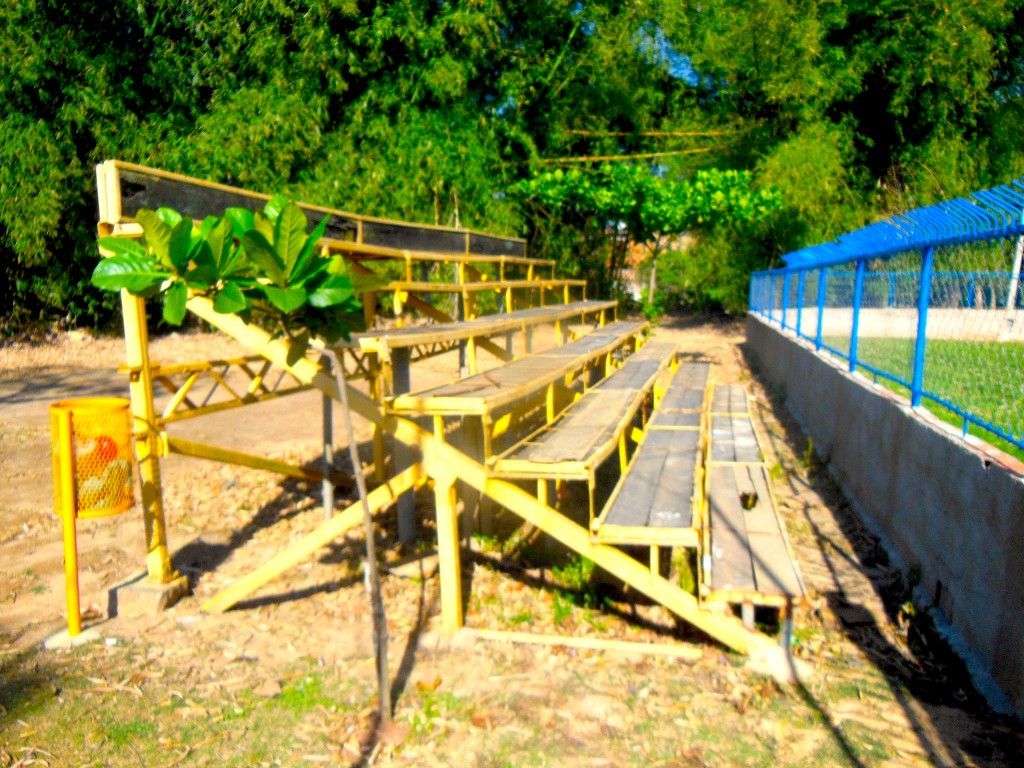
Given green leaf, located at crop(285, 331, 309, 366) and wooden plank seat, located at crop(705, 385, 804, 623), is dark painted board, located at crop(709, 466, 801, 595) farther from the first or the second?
green leaf, located at crop(285, 331, 309, 366)

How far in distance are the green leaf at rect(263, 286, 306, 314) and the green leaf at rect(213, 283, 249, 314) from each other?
9 centimetres

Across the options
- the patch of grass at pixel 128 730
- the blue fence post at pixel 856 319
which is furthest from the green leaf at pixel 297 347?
the blue fence post at pixel 856 319

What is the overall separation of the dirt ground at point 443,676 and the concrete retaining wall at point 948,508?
218 mm

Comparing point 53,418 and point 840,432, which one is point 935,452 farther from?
point 53,418

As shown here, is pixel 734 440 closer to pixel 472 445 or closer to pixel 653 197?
pixel 472 445

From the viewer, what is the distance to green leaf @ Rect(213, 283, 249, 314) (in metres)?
2.65

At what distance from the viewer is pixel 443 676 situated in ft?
12.4

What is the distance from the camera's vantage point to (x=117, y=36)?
15.1 metres

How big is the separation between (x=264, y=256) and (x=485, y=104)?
573 inches

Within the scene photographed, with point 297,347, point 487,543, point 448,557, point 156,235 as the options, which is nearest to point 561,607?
point 448,557

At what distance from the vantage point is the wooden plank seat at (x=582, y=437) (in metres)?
3.88

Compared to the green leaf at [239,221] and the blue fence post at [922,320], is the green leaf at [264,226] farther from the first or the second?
the blue fence post at [922,320]

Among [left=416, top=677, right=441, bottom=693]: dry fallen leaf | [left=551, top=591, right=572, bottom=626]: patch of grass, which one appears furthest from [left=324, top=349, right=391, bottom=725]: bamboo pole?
[left=551, top=591, right=572, bottom=626]: patch of grass

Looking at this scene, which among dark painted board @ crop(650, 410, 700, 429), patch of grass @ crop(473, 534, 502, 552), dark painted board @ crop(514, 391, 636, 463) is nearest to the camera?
dark painted board @ crop(514, 391, 636, 463)
